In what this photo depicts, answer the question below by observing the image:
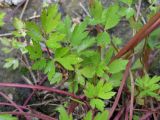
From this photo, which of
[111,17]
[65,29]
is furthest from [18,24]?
[111,17]

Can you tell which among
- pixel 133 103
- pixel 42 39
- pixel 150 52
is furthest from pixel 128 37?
pixel 42 39

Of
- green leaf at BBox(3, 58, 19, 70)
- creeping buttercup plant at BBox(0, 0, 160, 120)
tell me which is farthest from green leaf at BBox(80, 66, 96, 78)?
green leaf at BBox(3, 58, 19, 70)

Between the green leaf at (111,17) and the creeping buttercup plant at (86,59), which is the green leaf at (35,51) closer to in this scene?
the creeping buttercup plant at (86,59)

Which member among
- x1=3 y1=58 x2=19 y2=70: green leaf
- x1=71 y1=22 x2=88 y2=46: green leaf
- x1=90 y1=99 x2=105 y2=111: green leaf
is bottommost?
x1=90 y1=99 x2=105 y2=111: green leaf

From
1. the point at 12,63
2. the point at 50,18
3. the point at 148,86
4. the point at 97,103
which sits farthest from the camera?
the point at 12,63

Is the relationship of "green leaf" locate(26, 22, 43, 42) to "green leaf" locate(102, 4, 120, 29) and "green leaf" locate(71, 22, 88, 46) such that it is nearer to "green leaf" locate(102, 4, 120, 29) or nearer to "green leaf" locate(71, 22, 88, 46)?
"green leaf" locate(71, 22, 88, 46)

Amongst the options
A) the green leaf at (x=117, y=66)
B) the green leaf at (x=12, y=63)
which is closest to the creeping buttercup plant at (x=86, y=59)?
the green leaf at (x=117, y=66)

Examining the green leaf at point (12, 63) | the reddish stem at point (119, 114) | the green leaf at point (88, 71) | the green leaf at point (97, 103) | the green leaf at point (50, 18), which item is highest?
the green leaf at point (50, 18)

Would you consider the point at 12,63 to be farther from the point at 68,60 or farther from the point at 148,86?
the point at 148,86

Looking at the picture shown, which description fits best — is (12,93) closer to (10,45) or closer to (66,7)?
(10,45)
